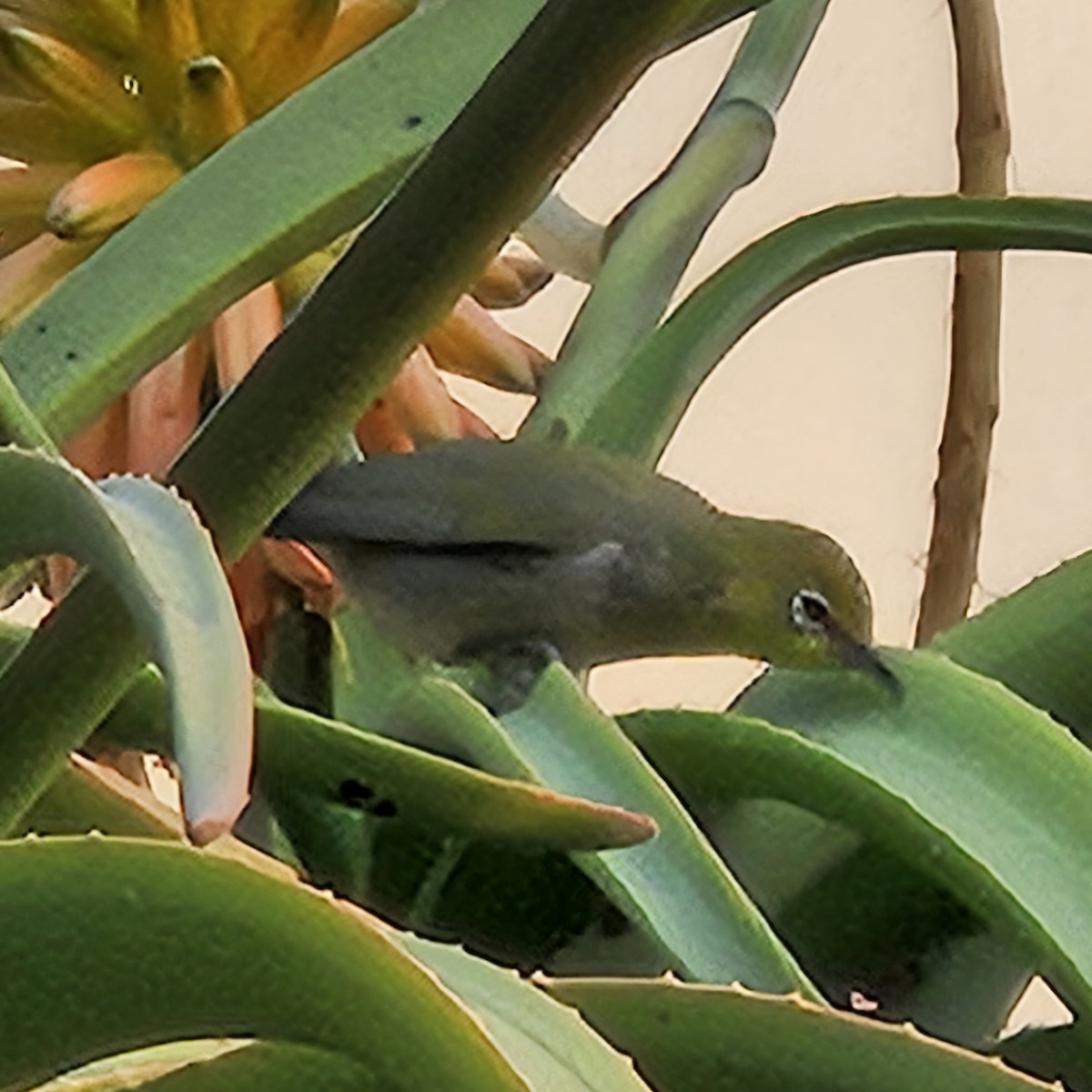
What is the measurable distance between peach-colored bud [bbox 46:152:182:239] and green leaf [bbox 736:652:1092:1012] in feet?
0.81

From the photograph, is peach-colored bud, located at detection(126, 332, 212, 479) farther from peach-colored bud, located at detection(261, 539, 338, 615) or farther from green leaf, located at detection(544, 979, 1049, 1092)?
green leaf, located at detection(544, 979, 1049, 1092)

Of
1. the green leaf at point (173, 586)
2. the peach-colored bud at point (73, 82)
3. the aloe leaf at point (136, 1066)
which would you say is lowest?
the aloe leaf at point (136, 1066)

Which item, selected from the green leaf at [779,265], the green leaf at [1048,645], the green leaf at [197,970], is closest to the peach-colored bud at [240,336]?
the green leaf at [779,265]

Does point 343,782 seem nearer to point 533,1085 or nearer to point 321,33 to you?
point 533,1085

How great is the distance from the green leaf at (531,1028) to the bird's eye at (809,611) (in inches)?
A: 10.3

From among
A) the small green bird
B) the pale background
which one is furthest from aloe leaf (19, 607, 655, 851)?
the pale background

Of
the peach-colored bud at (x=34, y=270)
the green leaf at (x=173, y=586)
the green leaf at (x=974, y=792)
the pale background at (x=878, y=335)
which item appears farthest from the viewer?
the pale background at (x=878, y=335)

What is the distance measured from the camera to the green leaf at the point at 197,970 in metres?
0.19

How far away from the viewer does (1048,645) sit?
37cm

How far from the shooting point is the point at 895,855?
337mm

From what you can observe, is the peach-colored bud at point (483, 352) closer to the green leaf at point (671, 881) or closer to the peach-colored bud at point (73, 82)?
the peach-colored bud at point (73, 82)

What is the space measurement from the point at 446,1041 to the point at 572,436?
1.07 feet

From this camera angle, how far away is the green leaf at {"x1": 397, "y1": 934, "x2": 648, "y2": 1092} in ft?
0.66

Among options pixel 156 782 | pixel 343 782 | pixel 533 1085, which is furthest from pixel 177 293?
pixel 156 782
